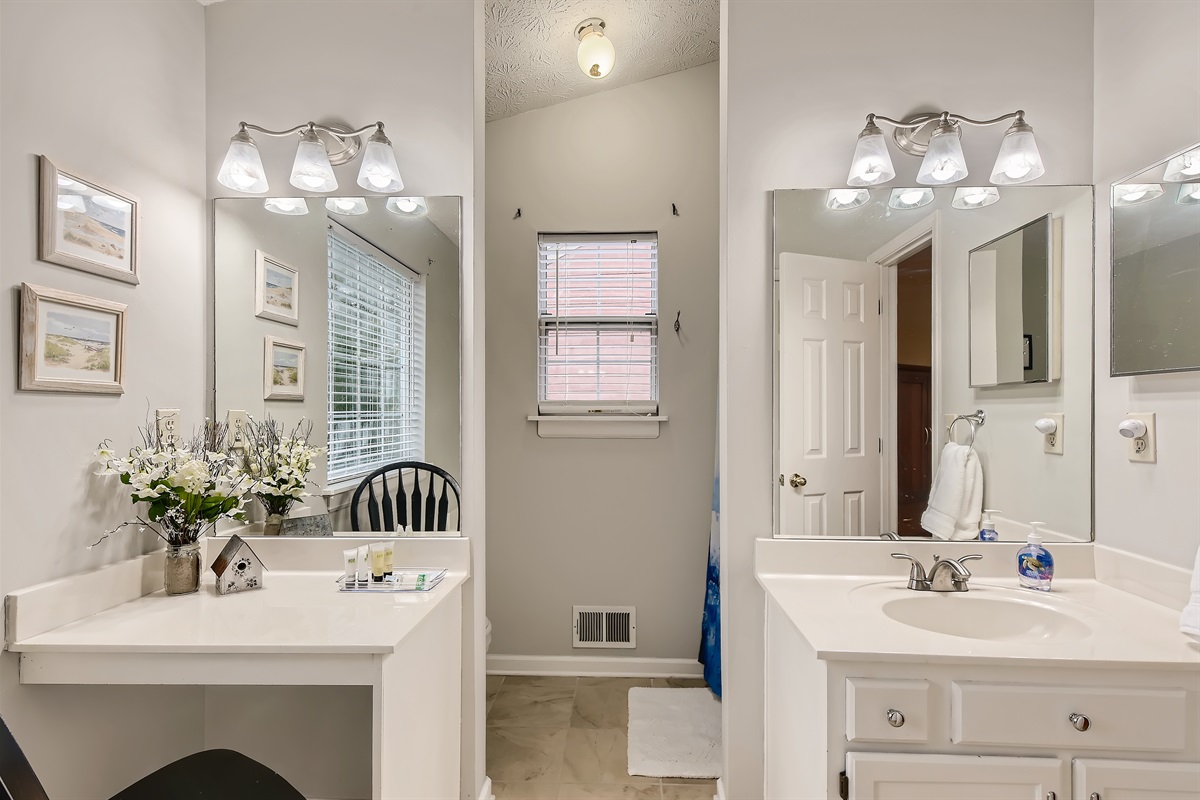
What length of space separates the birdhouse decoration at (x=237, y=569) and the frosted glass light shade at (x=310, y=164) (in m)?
0.98

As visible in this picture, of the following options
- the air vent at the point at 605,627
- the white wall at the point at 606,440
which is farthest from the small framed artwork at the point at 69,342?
the air vent at the point at 605,627

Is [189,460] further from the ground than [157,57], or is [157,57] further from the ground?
[157,57]

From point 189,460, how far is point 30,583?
371 millimetres

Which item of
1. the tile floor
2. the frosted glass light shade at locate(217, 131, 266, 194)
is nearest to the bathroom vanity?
the tile floor

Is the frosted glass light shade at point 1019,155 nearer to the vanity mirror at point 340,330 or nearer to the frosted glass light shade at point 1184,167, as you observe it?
the frosted glass light shade at point 1184,167

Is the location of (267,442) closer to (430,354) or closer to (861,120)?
(430,354)

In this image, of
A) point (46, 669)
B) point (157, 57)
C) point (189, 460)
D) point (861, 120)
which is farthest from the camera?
point (861, 120)

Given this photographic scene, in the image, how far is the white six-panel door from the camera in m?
1.76

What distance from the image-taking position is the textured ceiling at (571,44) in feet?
7.25

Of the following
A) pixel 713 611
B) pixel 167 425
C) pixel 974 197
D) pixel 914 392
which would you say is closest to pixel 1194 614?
pixel 914 392

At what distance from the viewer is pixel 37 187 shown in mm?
1300

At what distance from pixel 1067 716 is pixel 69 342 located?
7.06 feet

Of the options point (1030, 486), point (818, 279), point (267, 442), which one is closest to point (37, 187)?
point (267, 442)

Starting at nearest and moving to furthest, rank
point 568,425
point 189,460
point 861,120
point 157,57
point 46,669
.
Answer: point 46,669 < point 189,460 < point 157,57 < point 861,120 < point 568,425
